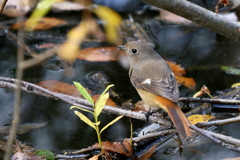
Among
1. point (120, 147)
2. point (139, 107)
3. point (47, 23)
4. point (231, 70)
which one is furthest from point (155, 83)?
point (47, 23)

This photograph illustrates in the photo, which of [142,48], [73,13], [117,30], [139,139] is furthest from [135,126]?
[73,13]

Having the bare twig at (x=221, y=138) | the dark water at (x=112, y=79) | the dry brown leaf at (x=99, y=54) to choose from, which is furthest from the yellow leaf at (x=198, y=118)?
the dry brown leaf at (x=99, y=54)

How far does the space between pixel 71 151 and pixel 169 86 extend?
3.75 ft

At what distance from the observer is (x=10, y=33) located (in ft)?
17.5

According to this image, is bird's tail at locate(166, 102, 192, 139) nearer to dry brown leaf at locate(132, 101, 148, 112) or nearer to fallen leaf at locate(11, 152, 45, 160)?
dry brown leaf at locate(132, 101, 148, 112)

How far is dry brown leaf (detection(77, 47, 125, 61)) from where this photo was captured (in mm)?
4836

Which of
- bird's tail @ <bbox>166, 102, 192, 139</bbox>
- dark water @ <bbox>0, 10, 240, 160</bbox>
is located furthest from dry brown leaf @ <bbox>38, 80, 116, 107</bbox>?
bird's tail @ <bbox>166, 102, 192, 139</bbox>

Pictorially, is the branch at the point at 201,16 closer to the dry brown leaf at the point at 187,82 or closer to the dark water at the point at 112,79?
the dark water at the point at 112,79

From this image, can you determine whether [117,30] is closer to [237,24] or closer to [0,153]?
[237,24]

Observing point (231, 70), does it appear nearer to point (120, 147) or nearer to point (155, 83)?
point (155, 83)

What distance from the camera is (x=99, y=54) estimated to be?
16.1 ft

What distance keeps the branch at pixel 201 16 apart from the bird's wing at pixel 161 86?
67cm

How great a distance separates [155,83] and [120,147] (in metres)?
0.89

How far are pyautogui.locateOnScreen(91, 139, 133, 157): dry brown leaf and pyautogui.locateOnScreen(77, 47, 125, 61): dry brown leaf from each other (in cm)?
198
